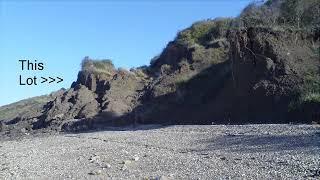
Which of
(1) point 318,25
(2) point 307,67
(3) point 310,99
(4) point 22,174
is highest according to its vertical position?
(1) point 318,25

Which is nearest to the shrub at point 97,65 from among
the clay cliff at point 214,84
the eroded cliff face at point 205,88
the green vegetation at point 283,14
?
the clay cliff at point 214,84

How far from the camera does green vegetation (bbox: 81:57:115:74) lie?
5006cm

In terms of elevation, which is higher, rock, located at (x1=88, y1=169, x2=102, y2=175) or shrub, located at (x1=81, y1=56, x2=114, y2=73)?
shrub, located at (x1=81, y1=56, x2=114, y2=73)


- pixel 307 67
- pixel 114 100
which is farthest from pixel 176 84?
pixel 307 67

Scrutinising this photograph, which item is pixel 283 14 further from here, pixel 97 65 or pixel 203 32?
pixel 97 65

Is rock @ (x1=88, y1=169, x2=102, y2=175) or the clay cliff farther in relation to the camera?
the clay cliff

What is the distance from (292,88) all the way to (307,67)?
5.07 feet

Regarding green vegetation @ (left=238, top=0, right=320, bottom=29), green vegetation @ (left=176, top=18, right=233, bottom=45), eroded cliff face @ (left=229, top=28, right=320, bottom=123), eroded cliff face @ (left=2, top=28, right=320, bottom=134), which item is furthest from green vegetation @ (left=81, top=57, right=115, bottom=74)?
eroded cliff face @ (left=229, top=28, right=320, bottom=123)

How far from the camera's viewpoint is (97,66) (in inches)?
2148

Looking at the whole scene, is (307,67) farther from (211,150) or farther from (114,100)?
(114,100)

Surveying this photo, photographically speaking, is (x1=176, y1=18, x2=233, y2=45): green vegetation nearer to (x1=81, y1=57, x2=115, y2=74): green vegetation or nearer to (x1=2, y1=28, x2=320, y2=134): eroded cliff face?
(x1=2, y1=28, x2=320, y2=134): eroded cliff face

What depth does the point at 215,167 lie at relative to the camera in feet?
47.5

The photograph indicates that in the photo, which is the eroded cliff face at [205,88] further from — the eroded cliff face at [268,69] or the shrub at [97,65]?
the shrub at [97,65]

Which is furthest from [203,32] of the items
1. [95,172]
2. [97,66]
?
[95,172]
